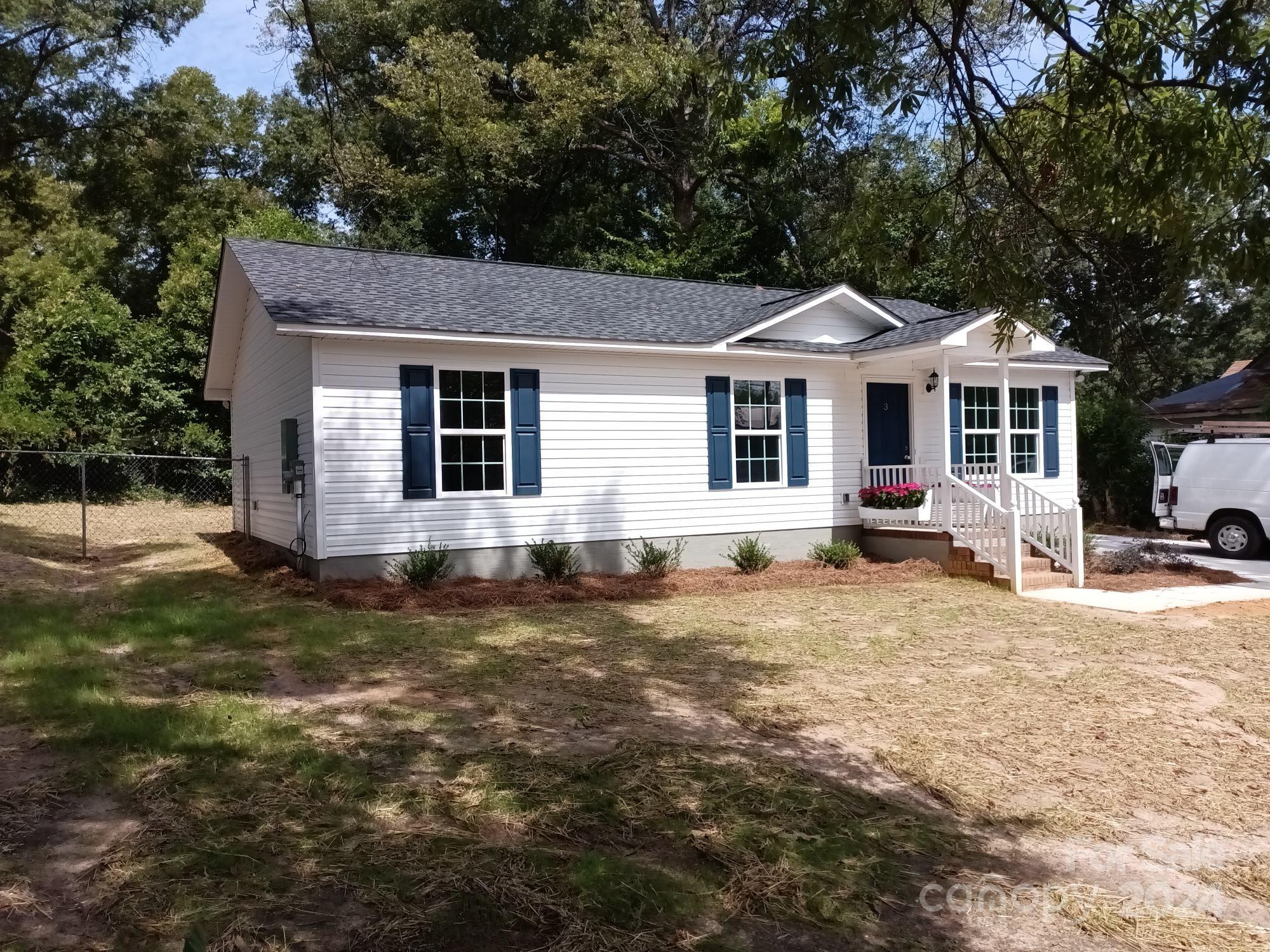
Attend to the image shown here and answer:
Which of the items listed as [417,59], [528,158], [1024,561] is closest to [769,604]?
[1024,561]

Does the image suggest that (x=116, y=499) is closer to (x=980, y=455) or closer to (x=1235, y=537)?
(x=980, y=455)

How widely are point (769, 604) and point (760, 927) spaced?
24.0ft

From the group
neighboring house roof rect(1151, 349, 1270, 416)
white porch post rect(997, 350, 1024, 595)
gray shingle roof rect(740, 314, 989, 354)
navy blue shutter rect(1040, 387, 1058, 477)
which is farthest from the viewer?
neighboring house roof rect(1151, 349, 1270, 416)

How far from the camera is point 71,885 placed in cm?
331

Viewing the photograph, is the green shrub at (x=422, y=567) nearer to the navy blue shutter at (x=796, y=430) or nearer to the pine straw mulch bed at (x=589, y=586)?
the pine straw mulch bed at (x=589, y=586)

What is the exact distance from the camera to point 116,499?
22.3 meters

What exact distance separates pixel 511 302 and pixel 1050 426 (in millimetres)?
9701

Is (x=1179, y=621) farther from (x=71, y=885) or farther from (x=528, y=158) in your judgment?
(x=528, y=158)

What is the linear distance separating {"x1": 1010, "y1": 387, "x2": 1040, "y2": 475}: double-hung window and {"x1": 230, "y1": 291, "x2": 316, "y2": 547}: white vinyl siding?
1144 cm

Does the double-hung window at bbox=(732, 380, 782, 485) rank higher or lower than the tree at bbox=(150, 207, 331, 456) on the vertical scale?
lower

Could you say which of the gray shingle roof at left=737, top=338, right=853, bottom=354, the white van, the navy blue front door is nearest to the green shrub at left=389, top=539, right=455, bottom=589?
the gray shingle roof at left=737, top=338, right=853, bottom=354

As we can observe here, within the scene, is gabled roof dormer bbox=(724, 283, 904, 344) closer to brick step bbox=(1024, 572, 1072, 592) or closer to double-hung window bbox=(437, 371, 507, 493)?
double-hung window bbox=(437, 371, 507, 493)

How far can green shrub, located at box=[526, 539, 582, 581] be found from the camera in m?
11.8

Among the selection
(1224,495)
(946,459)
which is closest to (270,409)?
(946,459)
